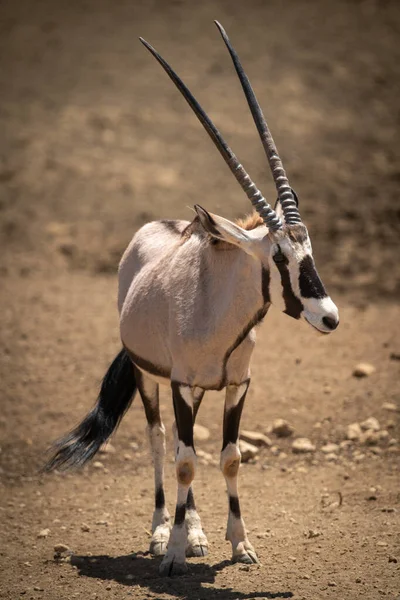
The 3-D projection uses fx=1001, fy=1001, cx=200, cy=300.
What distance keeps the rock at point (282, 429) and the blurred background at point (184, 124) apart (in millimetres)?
3903

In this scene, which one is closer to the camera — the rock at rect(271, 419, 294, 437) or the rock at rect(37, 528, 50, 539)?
the rock at rect(37, 528, 50, 539)

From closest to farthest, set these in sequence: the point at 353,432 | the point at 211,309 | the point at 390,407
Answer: the point at 211,309, the point at 353,432, the point at 390,407

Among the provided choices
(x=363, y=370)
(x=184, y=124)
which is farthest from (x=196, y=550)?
(x=184, y=124)

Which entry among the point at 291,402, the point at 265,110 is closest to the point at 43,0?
the point at 265,110

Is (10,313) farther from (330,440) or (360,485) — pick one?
(360,485)

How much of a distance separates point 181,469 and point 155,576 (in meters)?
0.69

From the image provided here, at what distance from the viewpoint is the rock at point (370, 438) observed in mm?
8692

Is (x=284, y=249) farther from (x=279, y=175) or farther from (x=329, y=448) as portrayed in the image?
(x=329, y=448)

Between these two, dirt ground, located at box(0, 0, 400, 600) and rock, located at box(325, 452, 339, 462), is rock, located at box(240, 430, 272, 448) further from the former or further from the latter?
rock, located at box(325, 452, 339, 462)

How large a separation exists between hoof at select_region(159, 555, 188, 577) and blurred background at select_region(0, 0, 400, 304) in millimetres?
6878

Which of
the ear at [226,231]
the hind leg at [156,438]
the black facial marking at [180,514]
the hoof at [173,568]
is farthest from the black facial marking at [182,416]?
the ear at [226,231]

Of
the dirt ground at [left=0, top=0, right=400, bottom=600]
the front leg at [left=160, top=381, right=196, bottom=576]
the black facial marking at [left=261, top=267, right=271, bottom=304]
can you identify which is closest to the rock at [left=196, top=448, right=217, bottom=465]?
the dirt ground at [left=0, top=0, right=400, bottom=600]

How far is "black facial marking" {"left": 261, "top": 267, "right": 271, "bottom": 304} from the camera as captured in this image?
19.2 ft

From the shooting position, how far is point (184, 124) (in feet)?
57.3
